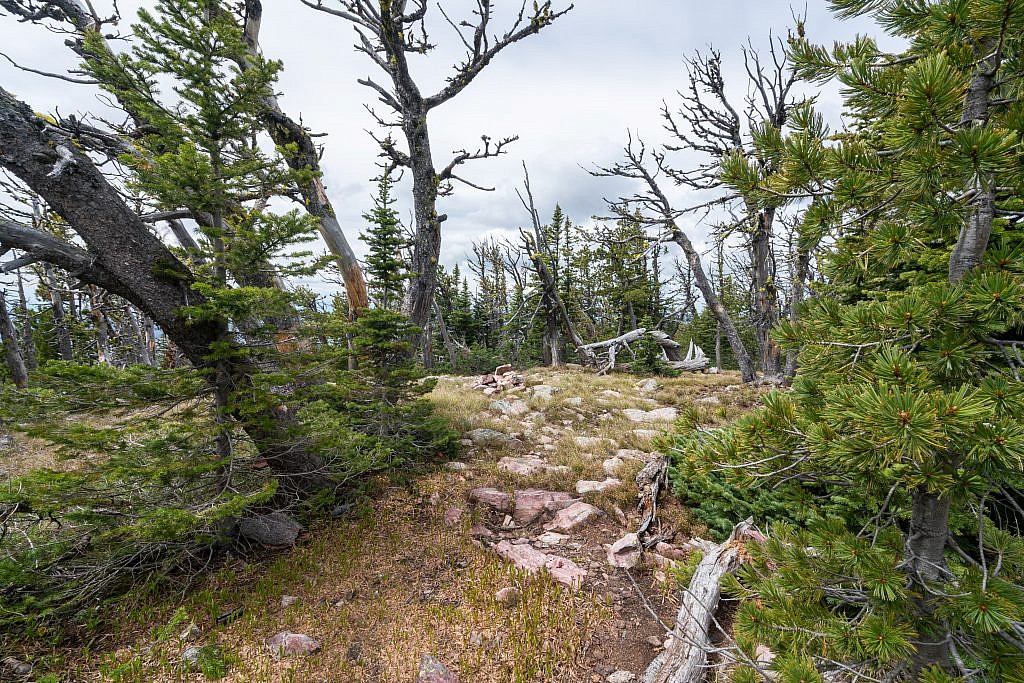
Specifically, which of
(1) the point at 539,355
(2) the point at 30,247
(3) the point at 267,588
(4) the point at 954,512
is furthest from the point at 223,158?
(1) the point at 539,355

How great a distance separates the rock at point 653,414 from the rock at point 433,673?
6438mm

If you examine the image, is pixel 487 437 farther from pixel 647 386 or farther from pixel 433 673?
pixel 647 386

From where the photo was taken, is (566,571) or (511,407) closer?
(566,571)

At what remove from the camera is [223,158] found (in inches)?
162

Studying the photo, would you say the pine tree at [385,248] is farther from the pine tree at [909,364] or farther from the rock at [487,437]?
the pine tree at [909,364]

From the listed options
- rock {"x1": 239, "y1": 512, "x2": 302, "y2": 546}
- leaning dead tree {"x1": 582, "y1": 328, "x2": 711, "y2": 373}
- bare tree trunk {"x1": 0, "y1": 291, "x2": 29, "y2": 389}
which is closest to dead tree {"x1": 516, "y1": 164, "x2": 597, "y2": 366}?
leaning dead tree {"x1": 582, "y1": 328, "x2": 711, "y2": 373}

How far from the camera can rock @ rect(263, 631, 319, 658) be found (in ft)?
9.87

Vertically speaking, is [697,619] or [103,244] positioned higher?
[103,244]

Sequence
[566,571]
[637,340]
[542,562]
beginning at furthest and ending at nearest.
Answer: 1. [637,340]
2. [542,562]
3. [566,571]

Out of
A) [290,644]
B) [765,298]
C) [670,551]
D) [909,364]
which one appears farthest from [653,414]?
[909,364]

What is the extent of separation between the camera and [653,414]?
881 centimetres

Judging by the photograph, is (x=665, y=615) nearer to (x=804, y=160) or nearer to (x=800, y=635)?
(x=800, y=635)

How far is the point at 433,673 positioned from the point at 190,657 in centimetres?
191

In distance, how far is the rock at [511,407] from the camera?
8734 millimetres
